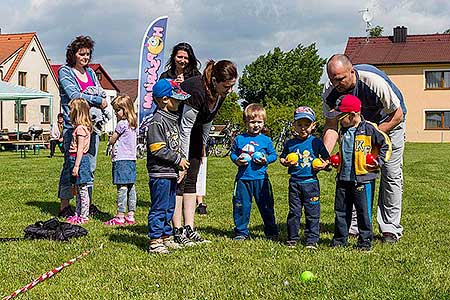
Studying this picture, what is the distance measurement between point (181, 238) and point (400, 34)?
43532 mm

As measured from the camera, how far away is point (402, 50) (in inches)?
1809

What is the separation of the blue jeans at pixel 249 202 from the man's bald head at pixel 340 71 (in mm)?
1336

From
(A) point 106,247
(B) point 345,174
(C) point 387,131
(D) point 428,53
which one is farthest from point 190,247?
(D) point 428,53

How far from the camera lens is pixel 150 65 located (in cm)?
1418

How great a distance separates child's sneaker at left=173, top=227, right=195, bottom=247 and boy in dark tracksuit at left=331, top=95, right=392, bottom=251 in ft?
4.55

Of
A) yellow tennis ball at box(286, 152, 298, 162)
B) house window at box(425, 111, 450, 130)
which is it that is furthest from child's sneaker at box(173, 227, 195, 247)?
house window at box(425, 111, 450, 130)

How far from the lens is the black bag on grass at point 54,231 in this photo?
636 cm

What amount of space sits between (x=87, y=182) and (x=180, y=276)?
129 inches

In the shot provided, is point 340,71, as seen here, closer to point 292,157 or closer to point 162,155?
point 292,157

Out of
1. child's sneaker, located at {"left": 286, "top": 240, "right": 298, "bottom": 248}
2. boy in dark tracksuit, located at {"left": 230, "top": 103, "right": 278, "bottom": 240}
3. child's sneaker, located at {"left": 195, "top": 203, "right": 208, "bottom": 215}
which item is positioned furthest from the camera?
child's sneaker, located at {"left": 195, "top": 203, "right": 208, "bottom": 215}

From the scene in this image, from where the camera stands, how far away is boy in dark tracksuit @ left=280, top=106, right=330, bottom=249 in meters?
6.08

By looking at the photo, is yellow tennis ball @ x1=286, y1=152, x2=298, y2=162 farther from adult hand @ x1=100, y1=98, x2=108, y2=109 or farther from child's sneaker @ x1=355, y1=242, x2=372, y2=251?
adult hand @ x1=100, y1=98, x2=108, y2=109

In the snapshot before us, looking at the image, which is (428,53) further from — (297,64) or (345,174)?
(345,174)

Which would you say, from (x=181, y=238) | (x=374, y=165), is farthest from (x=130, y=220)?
(x=374, y=165)
